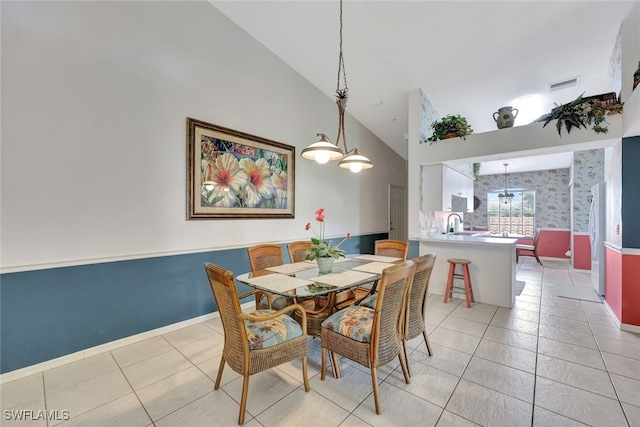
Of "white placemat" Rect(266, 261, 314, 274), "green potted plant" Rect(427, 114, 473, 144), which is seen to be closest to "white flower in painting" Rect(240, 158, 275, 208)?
"white placemat" Rect(266, 261, 314, 274)

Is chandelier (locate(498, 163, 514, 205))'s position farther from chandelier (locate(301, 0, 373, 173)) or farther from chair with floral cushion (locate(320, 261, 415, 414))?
chair with floral cushion (locate(320, 261, 415, 414))

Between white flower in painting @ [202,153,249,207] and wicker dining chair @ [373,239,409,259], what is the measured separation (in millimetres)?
1952

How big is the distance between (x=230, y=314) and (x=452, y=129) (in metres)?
3.92

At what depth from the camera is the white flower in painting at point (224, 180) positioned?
3141mm

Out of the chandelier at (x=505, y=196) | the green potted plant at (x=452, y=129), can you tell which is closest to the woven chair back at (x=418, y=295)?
the green potted plant at (x=452, y=129)

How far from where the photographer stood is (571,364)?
2.13m

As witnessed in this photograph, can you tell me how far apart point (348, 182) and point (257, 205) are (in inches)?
89.2

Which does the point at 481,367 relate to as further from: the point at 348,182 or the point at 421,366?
the point at 348,182

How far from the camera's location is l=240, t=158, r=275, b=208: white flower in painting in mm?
3496

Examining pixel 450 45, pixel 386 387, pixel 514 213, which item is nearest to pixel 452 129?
pixel 450 45

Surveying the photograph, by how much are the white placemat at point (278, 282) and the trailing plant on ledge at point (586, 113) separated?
3.57 m

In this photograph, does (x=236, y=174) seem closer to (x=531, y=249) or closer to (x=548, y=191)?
(x=531, y=249)

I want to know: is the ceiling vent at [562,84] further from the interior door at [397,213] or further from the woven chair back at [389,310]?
the woven chair back at [389,310]

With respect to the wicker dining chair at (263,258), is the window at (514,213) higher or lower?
higher
